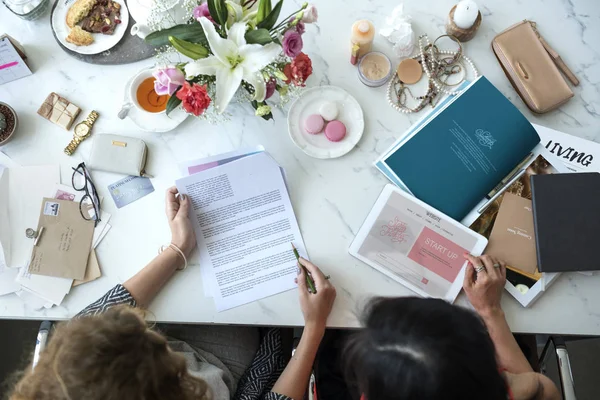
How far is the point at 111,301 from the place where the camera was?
103 cm

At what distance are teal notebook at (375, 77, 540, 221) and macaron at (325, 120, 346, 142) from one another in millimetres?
123

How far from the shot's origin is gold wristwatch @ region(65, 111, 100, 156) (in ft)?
3.79

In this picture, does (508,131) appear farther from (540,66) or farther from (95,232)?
(95,232)

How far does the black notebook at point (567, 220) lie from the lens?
1015 millimetres

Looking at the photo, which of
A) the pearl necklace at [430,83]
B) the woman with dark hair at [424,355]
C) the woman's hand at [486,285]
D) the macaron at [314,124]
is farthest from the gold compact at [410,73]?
the woman with dark hair at [424,355]

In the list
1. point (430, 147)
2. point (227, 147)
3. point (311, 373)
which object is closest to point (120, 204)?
point (227, 147)

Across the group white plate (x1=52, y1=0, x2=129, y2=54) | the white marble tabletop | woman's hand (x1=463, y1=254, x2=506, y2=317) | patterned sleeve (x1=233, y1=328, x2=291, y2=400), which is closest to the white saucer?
the white marble tabletop

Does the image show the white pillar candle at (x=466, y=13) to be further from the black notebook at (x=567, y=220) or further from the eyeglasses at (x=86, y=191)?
the eyeglasses at (x=86, y=191)

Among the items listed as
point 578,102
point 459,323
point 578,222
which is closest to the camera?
Result: point 459,323

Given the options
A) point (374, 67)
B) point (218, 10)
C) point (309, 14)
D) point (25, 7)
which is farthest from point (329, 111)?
point (25, 7)

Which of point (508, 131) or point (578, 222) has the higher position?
point (508, 131)

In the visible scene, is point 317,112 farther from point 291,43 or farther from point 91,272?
point 91,272

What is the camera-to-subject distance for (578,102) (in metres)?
1.13

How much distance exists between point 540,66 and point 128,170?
40.2 inches
